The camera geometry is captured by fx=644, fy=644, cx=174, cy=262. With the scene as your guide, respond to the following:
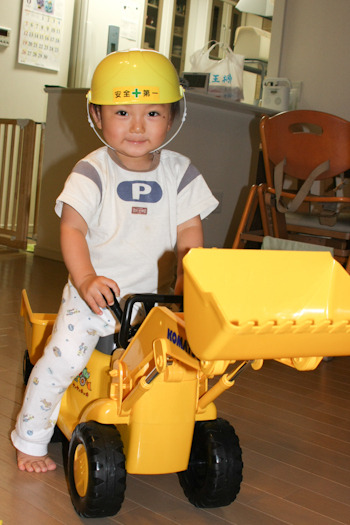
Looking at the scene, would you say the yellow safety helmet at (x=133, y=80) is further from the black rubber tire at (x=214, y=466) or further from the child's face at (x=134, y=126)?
the black rubber tire at (x=214, y=466)

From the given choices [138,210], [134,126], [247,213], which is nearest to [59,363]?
[138,210]

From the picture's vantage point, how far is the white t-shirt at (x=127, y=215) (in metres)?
1.24

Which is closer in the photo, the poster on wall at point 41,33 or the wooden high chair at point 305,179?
the wooden high chair at point 305,179

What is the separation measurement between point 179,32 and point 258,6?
5.24 feet

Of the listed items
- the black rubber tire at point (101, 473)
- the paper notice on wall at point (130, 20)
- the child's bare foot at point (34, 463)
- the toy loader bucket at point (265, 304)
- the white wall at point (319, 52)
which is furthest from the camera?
the paper notice on wall at point (130, 20)

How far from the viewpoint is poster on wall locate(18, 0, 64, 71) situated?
4.79 meters

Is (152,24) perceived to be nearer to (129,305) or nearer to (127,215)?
(127,215)

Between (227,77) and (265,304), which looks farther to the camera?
(227,77)

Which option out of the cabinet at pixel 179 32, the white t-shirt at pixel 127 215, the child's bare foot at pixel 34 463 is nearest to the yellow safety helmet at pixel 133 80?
the white t-shirt at pixel 127 215

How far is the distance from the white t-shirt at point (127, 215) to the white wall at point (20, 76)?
3.78m

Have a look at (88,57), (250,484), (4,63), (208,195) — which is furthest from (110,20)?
(250,484)

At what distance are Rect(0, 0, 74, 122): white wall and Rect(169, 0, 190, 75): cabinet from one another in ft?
3.44

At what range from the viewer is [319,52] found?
12.4 feet

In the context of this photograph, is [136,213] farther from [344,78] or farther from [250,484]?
[344,78]
